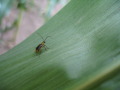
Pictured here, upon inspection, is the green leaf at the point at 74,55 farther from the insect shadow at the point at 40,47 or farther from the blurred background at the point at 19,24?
the blurred background at the point at 19,24

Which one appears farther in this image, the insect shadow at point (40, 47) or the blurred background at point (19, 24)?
the blurred background at point (19, 24)

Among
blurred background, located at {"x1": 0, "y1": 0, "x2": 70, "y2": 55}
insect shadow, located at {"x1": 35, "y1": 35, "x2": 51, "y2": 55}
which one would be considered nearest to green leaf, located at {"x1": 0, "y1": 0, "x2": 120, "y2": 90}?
insect shadow, located at {"x1": 35, "y1": 35, "x2": 51, "y2": 55}

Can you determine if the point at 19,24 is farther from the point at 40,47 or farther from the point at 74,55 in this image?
the point at 74,55

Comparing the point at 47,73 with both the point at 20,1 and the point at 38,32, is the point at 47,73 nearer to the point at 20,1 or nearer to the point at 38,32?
the point at 38,32

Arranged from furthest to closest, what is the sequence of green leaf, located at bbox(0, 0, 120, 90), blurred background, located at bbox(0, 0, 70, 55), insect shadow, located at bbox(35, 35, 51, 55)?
blurred background, located at bbox(0, 0, 70, 55)
insect shadow, located at bbox(35, 35, 51, 55)
green leaf, located at bbox(0, 0, 120, 90)

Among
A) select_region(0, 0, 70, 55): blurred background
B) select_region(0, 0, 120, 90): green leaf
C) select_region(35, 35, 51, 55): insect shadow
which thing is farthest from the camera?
select_region(0, 0, 70, 55): blurred background

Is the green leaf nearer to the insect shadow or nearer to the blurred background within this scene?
the insect shadow

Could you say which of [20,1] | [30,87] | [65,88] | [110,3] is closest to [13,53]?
[30,87]

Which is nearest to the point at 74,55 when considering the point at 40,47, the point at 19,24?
the point at 40,47

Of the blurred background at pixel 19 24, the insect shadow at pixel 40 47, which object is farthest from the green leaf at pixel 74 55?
the blurred background at pixel 19 24
